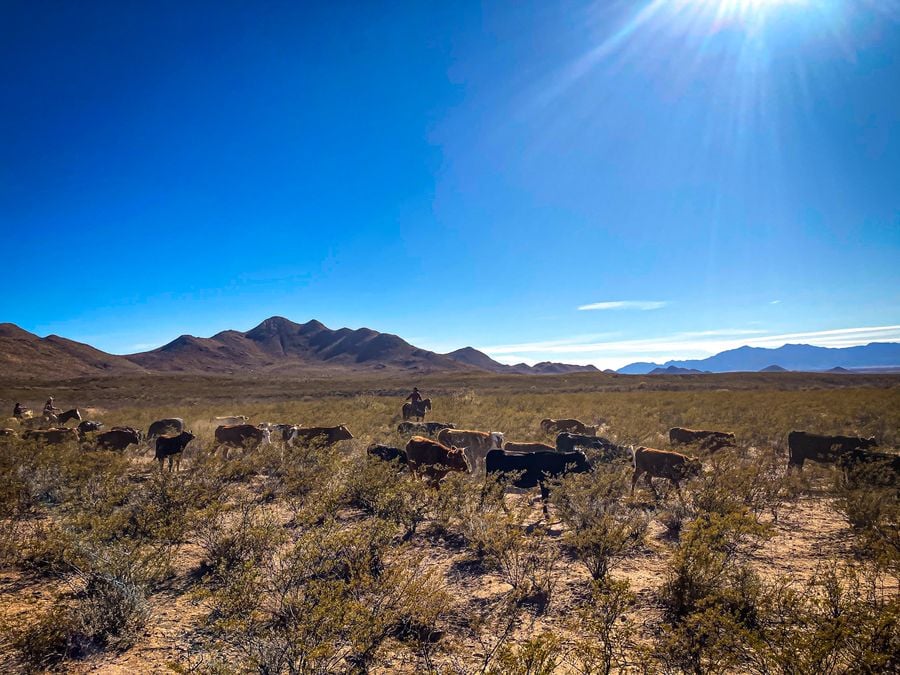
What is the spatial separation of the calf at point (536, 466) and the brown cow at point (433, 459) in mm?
849

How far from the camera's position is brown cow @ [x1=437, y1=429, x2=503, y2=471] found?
1379 cm

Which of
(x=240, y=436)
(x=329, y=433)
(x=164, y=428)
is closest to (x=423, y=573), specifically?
(x=329, y=433)

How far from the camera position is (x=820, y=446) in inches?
464

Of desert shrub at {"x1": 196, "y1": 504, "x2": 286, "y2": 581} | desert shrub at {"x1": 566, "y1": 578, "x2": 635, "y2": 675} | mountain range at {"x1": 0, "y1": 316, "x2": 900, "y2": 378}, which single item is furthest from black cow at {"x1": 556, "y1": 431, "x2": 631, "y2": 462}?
mountain range at {"x1": 0, "y1": 316, "x2": 900, "y2": 378}

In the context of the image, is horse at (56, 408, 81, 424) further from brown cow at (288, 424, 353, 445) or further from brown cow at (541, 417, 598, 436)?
brown cow at (541, 417, 598, 436)

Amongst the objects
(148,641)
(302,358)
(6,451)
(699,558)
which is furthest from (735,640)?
(302,358)

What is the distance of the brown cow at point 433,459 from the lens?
1023 centimetres

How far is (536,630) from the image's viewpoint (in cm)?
504

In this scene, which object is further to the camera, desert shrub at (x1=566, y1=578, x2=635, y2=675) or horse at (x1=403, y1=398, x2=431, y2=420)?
horse at (x1=403, y1=398, x2=431, y2=420)

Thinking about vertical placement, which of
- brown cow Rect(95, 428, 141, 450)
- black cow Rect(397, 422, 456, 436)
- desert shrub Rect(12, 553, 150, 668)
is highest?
brown cow Rect(95, 428, 141, 450)

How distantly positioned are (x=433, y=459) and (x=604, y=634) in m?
7.19

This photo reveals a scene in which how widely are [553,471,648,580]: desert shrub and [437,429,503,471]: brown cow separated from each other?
502cm

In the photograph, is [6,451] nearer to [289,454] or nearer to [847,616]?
[289,454]

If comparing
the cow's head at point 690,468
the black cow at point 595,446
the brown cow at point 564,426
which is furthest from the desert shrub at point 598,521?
the brown cow at point 564,426
